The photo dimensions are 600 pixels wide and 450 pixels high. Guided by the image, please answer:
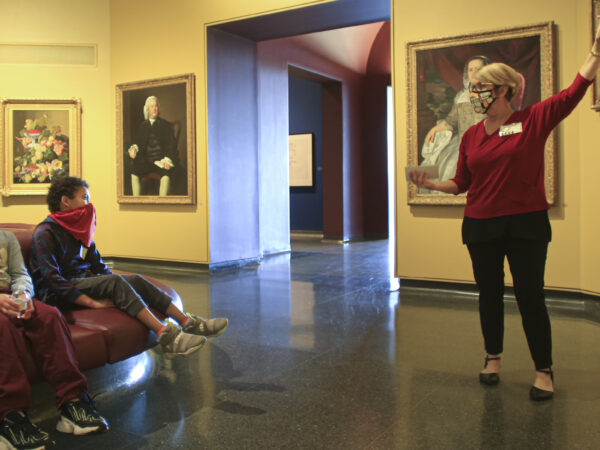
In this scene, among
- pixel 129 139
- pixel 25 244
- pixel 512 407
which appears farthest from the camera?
pixel 129 139

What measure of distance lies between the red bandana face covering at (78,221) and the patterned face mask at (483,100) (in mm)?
2379

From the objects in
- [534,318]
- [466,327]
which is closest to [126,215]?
[466,327]

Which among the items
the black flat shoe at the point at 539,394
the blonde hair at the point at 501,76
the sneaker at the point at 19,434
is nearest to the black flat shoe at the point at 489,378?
the black flat shoe at the point at 539,394

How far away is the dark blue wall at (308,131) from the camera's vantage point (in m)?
14.0

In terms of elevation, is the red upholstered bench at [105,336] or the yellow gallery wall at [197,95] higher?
the yellow gallery wall at [197,95]

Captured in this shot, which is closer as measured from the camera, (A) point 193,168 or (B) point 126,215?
(A) point 193,168

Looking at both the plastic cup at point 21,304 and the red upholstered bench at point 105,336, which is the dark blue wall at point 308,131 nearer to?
the red upholstered bench at point 105,336

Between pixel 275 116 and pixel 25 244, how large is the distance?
7.25 metres

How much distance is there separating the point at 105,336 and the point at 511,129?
95.2 inches

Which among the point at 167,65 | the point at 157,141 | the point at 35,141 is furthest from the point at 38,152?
the point at 167,65

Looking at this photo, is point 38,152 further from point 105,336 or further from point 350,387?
point 350,387

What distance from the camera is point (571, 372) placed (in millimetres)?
3539

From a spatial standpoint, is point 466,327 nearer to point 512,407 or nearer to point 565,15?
point 512,407

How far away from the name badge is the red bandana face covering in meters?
2.46
